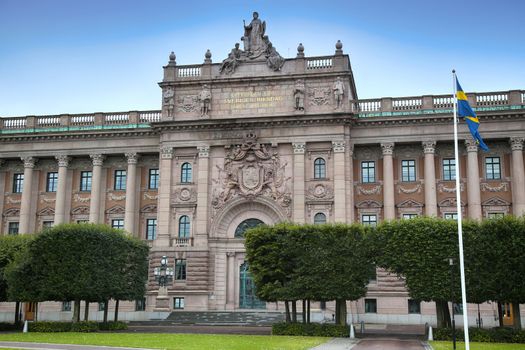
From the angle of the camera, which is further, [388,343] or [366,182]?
[366,182]

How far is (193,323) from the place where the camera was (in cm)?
5409

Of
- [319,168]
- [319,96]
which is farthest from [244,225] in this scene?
[319,96]

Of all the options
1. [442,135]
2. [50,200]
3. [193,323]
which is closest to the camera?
[193,323]

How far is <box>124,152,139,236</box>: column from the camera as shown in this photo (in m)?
64.8

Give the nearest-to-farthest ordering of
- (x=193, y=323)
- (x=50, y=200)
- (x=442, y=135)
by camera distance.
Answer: (x=193, y=323)
(x=442, y=135)
(x=50, y=200)

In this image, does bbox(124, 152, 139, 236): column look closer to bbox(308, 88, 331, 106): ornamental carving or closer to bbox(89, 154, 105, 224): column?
bbox(89, 154, 105, 224): column

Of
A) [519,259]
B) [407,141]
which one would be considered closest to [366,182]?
[407,141]

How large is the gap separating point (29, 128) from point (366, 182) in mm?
35298

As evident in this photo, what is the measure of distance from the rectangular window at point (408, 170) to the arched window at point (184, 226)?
20.8 metres

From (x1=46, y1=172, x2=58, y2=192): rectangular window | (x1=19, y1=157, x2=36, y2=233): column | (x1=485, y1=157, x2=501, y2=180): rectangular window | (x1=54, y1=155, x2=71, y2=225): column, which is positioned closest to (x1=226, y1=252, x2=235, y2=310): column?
(x1=54, y1=155, x2=71, y2=225): column

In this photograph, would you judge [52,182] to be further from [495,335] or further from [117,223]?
[495,335]

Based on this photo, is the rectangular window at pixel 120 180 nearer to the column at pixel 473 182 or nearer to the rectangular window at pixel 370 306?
the rectangular window at pixel 370 306

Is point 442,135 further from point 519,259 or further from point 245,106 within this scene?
point 519,259

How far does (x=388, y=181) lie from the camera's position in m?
60.6
